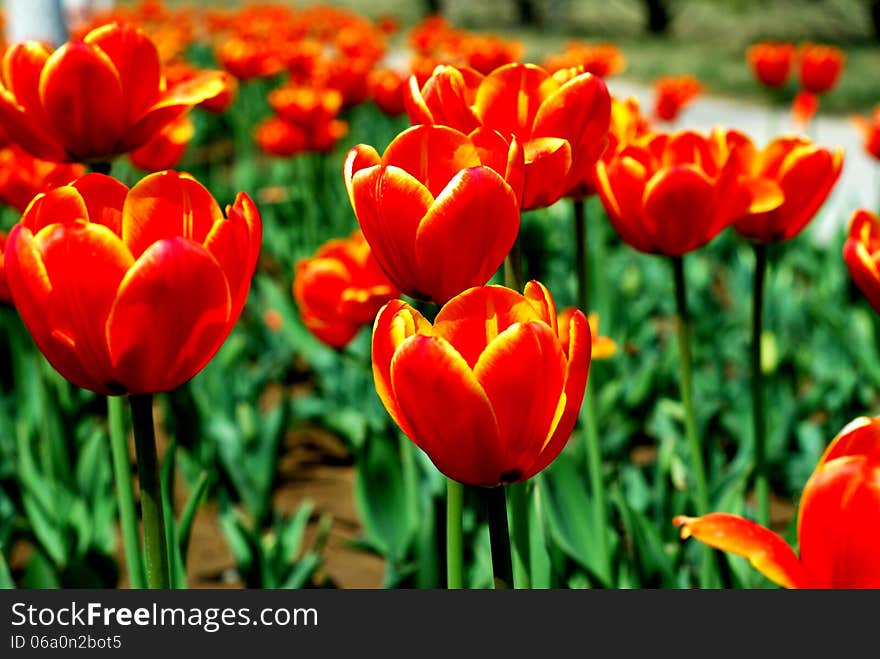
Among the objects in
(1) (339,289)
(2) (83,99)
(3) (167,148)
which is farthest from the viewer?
(1) (339,289)

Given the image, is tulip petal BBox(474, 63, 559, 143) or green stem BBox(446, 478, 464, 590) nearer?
green stem BBox(446, 478, 464, 590)

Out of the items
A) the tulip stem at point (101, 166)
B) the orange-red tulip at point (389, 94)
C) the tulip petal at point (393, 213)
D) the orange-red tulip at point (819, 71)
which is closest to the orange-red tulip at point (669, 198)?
the tulip petal at point (393, 213)

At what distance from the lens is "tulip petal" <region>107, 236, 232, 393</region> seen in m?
0.84

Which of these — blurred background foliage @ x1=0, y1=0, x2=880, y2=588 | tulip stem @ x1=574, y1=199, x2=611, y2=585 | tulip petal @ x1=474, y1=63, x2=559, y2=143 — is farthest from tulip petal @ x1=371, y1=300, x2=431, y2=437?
tulip stem @ x1=574, y1=199, x2=611, y2=585

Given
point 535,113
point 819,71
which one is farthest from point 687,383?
point 819,71

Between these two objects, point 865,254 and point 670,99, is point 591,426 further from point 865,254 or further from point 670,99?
point 670,99

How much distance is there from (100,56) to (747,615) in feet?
3.06

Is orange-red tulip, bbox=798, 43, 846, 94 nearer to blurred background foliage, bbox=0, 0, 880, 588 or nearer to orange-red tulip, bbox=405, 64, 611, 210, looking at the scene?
blurred background foliage, bbox=0, 0, 880, 588

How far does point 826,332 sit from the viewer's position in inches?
121

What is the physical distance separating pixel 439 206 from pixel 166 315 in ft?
0.77

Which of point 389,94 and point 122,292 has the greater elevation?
point 122,292

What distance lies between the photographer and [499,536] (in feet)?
2.69

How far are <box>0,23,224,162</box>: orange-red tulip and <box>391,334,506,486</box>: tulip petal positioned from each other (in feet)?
2.07

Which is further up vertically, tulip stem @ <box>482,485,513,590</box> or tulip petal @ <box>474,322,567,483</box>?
tulip petal @ <box>474,322,567,483</box>
